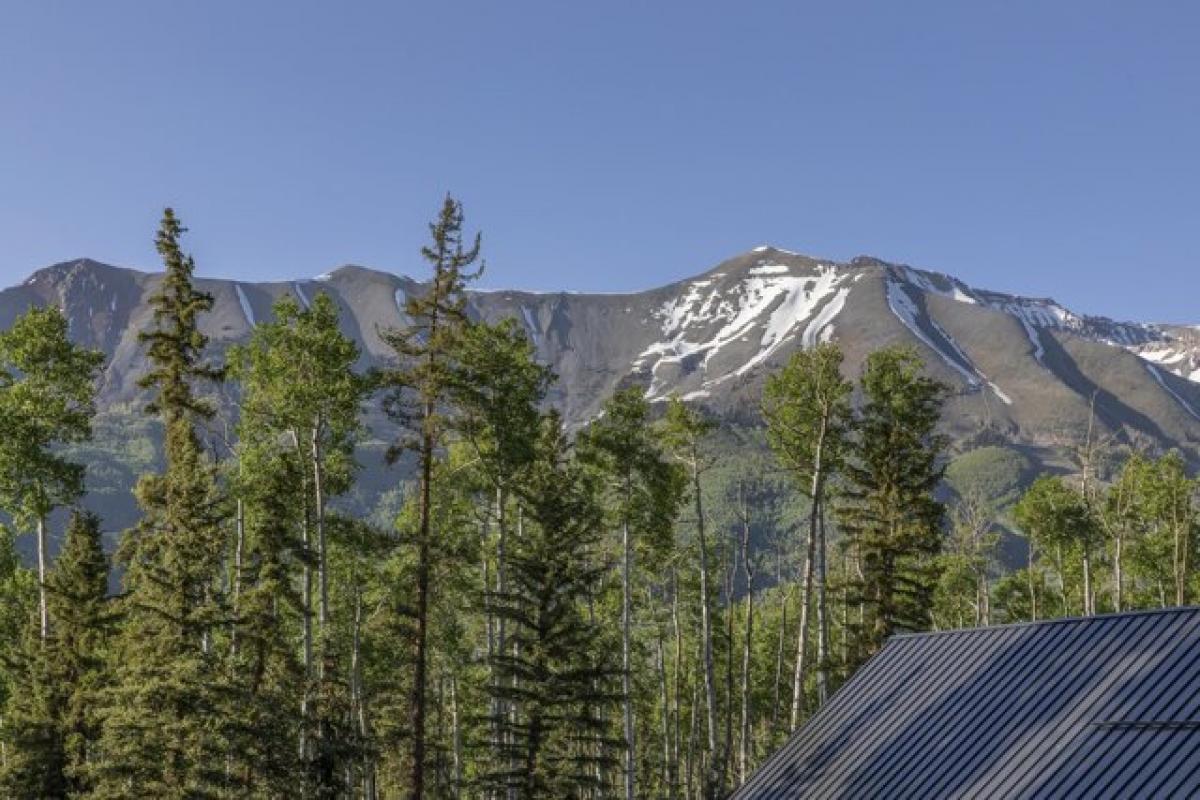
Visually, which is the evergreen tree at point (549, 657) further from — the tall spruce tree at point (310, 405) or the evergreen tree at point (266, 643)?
the evergreen tree at point (266, 643)

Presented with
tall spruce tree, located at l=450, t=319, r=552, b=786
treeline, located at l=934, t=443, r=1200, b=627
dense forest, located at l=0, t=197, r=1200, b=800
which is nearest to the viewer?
dense forest, located at l=0, t=197, r=1200, b=800

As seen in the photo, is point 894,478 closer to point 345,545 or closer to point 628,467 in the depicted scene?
point 628,467

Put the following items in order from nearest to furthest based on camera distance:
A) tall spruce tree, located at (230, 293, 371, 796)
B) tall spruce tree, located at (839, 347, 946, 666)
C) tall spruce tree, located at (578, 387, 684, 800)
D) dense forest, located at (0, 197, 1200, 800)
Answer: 1. dense forest, located at (0, 197, 1200, 800)
2. tall spruce tree, located at (230, 293, 371, 796)
3. tall spruce tree, located at (839, 347, 946, 666)
4. tall spruce tree, located at (578, 387, 684, 800)

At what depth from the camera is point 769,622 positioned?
3199 inches

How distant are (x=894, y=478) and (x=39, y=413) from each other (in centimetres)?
3095

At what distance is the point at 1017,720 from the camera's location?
60.2 ft

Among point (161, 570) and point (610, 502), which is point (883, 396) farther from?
point (161, 570)

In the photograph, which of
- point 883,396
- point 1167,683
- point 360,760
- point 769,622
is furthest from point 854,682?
point 769,622

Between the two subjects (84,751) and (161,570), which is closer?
(161,570)

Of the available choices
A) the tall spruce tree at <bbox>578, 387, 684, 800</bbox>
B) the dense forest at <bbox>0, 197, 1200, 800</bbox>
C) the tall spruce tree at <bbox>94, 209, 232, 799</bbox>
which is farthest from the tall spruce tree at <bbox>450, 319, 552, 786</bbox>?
the tall spruce tree at <bbox>94, 209, 232, 799</bbox>

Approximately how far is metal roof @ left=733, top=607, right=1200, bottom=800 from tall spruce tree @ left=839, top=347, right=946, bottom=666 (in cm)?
1632

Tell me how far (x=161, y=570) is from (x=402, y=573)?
11209 millimetres

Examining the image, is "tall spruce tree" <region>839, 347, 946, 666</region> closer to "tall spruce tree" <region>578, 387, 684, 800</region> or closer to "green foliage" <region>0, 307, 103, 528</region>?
"tall spruce tree" <region>578, 387, 684, 800</region>

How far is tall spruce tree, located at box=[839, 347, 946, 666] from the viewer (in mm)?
39688
